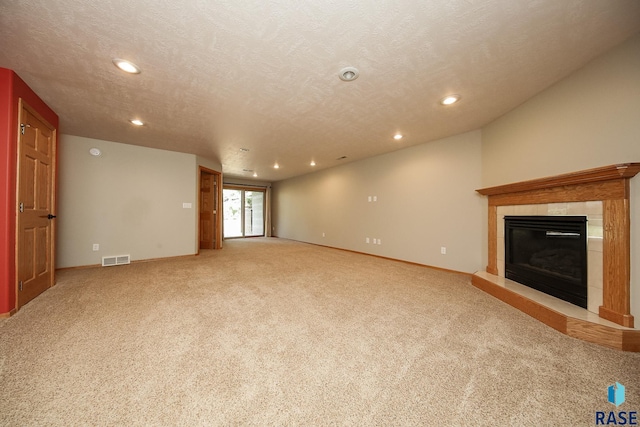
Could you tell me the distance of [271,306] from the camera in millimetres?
2494

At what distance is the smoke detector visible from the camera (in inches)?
84.4

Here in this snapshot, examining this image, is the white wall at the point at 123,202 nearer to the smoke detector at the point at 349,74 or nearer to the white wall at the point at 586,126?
the smoke detector at the point at 349,74

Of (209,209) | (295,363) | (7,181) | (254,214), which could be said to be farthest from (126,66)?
(254,214)

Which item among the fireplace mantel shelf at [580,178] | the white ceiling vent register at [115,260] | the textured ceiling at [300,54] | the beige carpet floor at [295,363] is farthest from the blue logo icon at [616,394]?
the white ceiling vent register at [115,260]

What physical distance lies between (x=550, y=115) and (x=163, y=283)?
5272mm

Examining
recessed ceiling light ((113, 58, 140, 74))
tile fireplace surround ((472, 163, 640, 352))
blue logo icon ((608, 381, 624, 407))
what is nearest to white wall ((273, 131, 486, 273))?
tile fireplace surround ((472, 163, 640, 352))

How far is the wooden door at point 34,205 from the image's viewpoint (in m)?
2.41

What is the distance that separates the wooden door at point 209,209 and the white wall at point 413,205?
3.05m

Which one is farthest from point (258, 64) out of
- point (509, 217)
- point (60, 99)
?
point (509, 217)

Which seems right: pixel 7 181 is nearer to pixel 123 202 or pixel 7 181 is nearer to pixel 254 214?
pixel 123 202

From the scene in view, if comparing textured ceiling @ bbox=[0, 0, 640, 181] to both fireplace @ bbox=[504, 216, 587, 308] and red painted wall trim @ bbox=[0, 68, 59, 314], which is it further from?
fireplace @ bbox=[504, 216, 587, 308]

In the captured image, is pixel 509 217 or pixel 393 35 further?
pixel 509 217

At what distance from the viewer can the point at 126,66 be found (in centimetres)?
212

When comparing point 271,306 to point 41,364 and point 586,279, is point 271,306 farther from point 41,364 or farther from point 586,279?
point 586,279
